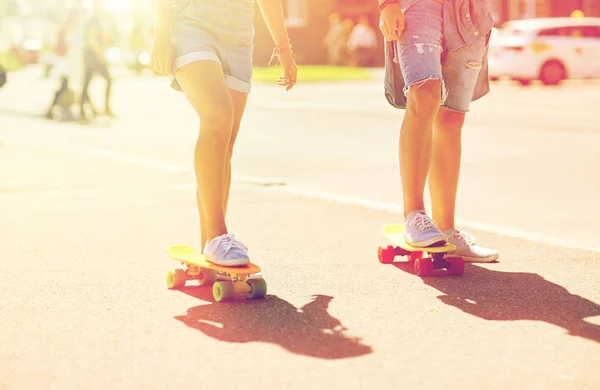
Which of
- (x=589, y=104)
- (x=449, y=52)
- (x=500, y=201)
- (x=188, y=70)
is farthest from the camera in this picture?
(x=589, y=104)

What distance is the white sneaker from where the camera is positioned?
484cm

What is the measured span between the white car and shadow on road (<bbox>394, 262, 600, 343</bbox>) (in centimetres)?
2267

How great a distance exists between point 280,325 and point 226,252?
0.52m


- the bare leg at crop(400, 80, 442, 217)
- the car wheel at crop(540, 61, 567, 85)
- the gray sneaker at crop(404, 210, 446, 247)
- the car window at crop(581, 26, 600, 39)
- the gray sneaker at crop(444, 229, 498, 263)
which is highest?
the bare leg at crop(400, 80, 442, 217)

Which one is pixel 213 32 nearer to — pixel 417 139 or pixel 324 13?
pixel 417 139

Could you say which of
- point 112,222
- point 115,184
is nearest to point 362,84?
point 115,184

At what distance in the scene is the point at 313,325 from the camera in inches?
175

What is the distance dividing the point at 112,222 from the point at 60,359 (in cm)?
342

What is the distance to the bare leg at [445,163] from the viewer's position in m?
5.80

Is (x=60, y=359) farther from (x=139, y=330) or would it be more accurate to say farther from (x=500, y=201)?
(x=500, y=201)

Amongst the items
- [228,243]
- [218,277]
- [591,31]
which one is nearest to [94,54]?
[218,277]

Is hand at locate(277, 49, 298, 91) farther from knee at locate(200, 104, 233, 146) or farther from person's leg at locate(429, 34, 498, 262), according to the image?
person's leg at locate(429, 34, 498, 262)

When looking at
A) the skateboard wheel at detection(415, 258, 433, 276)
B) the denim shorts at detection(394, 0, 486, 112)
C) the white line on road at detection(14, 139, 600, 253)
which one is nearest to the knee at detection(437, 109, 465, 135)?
the denim shorts at detection(394, 0, 486, 112)

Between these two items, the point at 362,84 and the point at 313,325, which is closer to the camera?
the point at 313,325
